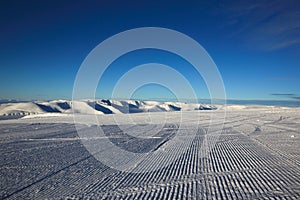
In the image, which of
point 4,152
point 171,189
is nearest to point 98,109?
point 4,152

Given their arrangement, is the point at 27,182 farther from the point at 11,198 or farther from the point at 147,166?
the point at 147,166

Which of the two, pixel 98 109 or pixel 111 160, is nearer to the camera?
pixel 111 160

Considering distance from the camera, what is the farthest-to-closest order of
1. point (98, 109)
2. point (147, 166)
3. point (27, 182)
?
1. point (98, 109)
2. point (147, 166)
3. point (27, 182)

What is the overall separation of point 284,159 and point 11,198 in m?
12.5

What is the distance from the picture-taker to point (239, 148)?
17.0m

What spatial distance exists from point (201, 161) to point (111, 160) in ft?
15.3

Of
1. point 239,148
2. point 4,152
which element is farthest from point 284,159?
point 4,152

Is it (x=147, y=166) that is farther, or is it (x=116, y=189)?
(x=147, y=166)

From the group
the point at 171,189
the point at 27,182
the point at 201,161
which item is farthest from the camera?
the point at 201,161

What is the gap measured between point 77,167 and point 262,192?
801cm

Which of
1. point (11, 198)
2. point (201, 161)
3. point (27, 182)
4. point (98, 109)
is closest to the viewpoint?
point (11, 198)

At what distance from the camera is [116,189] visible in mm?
8875

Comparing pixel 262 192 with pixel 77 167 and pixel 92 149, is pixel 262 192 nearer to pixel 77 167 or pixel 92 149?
pixel 77 167

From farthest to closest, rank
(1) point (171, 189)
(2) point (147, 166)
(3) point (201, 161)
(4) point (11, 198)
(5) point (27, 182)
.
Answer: (3) point (201, 161) < (2) point (147, 166) < (5) point (27, 182) < (1) point (171, 189) < (4) point (11, 198)
